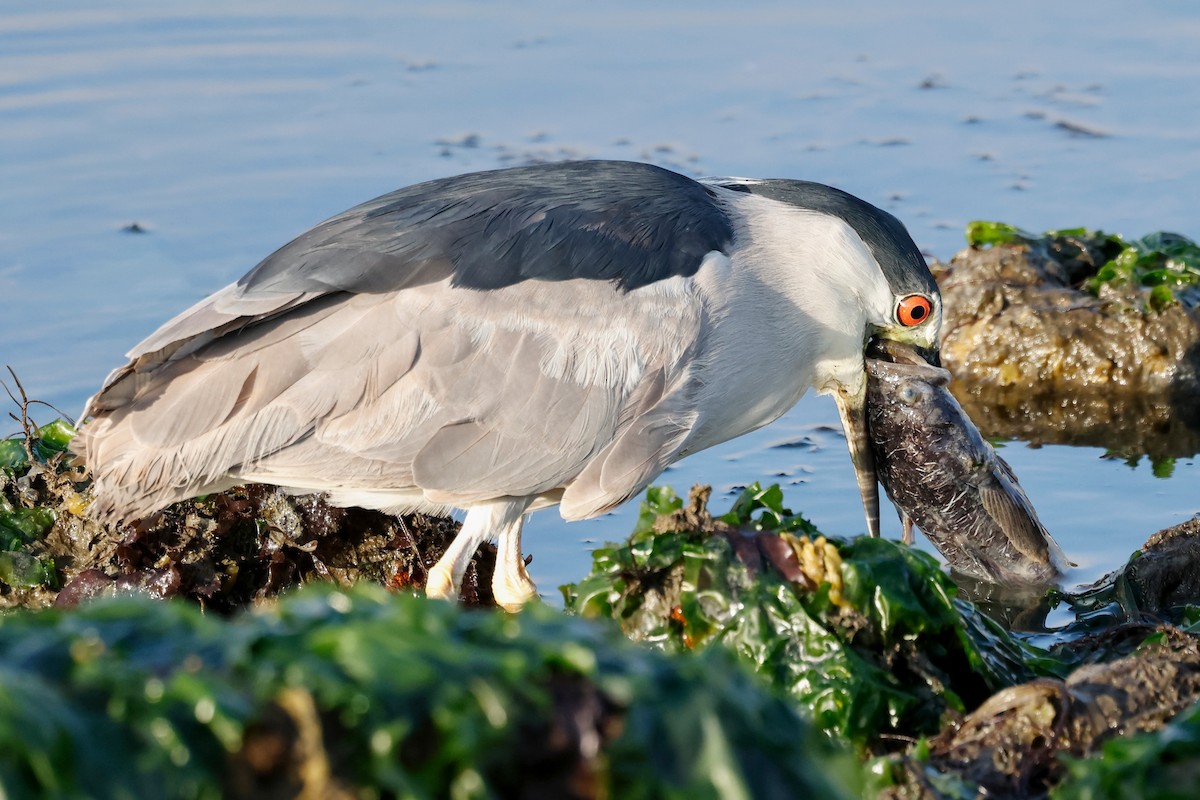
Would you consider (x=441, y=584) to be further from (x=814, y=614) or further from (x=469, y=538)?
(x=814, y=614)

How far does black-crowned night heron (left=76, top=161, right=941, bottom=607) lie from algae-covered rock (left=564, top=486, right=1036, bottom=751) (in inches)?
34.8

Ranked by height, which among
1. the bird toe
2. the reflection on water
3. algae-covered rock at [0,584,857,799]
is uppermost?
algae-covered rock at [0,584,857,799]

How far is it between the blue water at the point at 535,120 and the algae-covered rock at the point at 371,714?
15.9ft

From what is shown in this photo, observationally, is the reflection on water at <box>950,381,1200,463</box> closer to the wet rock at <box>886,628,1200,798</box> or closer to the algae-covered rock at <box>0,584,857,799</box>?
the wet rock at <box>886,628,1200,798</box>

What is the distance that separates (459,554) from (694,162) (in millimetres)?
5165

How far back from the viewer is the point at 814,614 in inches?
156

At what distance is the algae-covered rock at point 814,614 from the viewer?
12.7 ft

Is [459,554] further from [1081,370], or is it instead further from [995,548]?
[1081,370]

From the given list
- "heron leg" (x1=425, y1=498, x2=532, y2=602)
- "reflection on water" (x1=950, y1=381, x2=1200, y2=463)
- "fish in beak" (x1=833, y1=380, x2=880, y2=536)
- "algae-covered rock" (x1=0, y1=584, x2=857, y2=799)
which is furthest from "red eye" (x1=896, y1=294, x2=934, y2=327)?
"algae-covered rock" (x1=0, y1=584, x2=857, y2=799)

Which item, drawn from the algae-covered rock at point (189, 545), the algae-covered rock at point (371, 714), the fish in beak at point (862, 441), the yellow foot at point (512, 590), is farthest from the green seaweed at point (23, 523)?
the algae-covered rock at point (371, 714)

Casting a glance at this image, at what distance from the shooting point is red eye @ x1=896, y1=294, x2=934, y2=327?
5.47 m

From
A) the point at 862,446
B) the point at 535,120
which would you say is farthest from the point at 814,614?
the point at 535,120

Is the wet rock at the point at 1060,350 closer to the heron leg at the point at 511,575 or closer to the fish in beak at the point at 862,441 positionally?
the fish in beak at the point at 862,441

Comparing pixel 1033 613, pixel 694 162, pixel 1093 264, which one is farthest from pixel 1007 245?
pixel 1033 613
